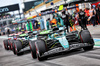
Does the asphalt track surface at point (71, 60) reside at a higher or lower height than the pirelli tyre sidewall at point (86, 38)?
lower

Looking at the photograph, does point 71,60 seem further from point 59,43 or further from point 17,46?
point 17,46

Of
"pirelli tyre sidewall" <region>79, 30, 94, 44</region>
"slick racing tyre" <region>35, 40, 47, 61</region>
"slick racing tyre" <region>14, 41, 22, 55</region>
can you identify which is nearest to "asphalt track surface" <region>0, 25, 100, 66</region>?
"slick racing tyre" <region>35, 40, 47, 61</region>

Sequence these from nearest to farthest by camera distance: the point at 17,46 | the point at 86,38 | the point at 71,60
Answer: the point at 71,60
the point at 86,38
the point at 17,46

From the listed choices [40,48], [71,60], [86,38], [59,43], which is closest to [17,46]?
[59,43]

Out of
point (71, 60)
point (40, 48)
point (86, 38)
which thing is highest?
point (86, 38)

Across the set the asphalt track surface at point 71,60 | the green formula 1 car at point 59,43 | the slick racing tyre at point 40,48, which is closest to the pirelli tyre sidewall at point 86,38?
the green formula 1 car at point 59,43

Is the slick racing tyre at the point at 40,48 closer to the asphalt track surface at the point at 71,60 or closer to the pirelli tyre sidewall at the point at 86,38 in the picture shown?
the asphalt track surface at the point at 71,60

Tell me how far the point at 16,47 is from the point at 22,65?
11.0ft

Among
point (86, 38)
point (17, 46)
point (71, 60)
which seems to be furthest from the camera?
point (17, 46)

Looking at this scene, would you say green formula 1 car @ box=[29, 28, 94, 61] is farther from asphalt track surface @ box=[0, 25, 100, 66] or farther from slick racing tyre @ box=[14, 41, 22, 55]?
slick racing tyre @ box=[14, 41, 22, 55]

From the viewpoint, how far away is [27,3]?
6325 cm

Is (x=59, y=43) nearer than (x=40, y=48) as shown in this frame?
No

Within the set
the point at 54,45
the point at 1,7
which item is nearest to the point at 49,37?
the point at 54,45

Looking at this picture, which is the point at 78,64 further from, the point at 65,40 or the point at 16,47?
the point at 16,47
